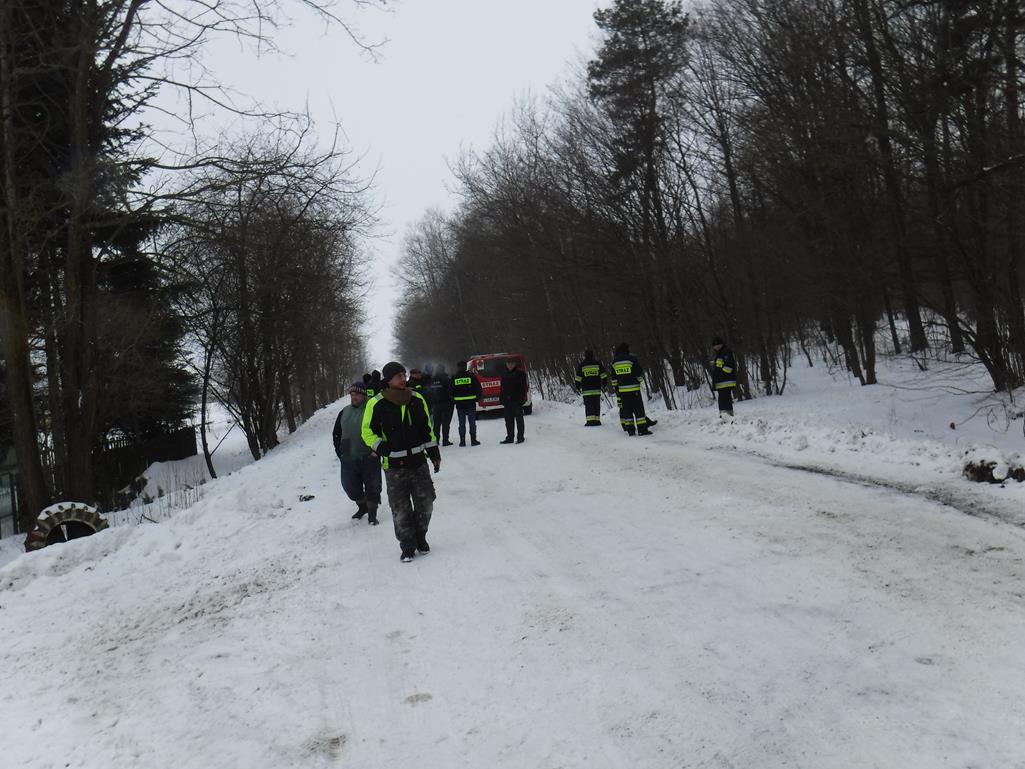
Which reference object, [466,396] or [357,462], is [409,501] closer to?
[357,462]

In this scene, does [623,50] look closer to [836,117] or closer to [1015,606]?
[836,117]

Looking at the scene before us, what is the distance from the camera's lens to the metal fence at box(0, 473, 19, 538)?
18.7 m

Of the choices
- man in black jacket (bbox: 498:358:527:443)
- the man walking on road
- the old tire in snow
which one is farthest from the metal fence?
the man walking on road

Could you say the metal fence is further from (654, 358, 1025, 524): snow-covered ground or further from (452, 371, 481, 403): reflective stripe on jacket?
(654, 358, 1025, 524): snow-covered ground

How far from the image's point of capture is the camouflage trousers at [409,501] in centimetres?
720

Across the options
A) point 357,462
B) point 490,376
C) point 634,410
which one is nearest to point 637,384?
point 634,410

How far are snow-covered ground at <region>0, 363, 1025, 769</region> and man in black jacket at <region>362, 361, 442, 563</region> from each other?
1.34 feet

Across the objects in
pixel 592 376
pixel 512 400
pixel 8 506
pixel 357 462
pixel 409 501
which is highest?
pixel 592 376

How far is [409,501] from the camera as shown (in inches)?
288

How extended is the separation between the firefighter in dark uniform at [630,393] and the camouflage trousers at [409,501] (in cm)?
863

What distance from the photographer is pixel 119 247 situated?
782 inches

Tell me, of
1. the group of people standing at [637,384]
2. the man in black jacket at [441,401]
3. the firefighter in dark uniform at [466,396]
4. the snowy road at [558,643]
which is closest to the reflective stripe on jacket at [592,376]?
the group of people standing at [637,384]

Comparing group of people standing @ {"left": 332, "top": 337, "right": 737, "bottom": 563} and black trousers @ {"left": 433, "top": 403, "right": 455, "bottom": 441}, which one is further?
black trousers @ {"left": 433, "top": 403, "right": 455, "bottom": 441}

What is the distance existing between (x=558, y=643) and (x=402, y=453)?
3176mm
